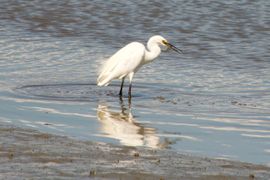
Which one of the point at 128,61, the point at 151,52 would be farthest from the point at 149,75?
the point at 128,61

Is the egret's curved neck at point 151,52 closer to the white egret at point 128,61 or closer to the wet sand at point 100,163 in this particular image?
the white egret at point 128,61

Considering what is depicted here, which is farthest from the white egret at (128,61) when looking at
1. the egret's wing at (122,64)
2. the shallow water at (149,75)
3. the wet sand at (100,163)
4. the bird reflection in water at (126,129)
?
the wet sand at (100,163)

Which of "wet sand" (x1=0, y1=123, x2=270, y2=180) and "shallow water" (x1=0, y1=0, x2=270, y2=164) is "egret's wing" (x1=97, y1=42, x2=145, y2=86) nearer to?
"shallow water" (x1=0, y1=0, x2=270, y2=164)

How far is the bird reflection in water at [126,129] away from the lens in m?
7.76

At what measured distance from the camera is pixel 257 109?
971 cm

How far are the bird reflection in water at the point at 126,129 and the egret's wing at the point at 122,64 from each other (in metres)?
1.21

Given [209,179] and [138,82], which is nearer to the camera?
[209,179]

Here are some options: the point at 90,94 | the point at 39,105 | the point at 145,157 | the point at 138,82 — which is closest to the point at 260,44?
the point at 138,82

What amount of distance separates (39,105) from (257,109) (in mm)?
2547

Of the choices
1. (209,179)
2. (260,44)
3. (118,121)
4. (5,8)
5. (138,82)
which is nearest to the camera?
A: (209,179)

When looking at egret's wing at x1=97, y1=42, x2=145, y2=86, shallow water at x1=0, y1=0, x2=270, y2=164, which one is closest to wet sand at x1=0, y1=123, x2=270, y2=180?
shallow water at x1=0, y1=0, x2=270, y2=164

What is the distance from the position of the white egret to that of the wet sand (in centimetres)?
377

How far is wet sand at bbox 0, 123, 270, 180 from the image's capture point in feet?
20.3

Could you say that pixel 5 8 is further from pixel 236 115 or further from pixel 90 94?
pixel 236 115
